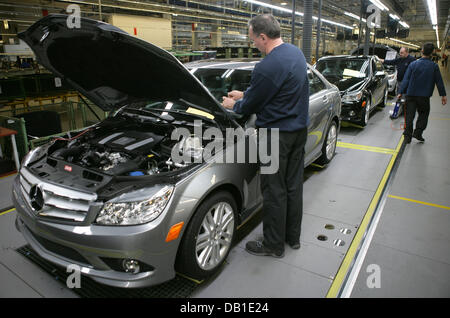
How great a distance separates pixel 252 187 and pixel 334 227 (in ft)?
3.31

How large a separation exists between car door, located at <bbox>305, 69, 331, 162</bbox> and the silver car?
1.14 metres

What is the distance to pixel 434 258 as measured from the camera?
8.28 ft

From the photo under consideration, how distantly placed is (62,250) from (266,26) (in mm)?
1974

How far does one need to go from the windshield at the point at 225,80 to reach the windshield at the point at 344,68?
4730mm

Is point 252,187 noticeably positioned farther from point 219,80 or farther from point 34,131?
point 34,131

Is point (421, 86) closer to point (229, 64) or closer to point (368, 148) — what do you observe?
point (368, 148)

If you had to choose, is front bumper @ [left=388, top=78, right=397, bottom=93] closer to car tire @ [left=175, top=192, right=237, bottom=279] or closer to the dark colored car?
the dark colored car

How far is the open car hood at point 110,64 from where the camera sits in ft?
6.86

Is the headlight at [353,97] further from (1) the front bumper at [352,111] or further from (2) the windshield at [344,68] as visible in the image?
(2) the windshield at [344,68]

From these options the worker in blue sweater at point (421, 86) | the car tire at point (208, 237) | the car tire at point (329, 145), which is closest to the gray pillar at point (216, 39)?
the worker in blue sweater at point (421, 86)

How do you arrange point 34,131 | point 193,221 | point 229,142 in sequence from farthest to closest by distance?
point 34,131 < point 229,142 < point 193,221

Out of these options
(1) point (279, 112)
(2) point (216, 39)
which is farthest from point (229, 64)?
(2) point (216, 39)

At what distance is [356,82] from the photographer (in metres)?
6.69
